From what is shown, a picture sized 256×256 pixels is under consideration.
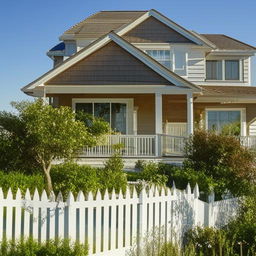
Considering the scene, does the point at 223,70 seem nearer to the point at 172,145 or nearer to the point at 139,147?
the point at 172,145

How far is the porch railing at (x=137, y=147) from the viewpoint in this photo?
1947 cm

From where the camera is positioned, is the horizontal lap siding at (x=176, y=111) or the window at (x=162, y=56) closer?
the window at (x=162, y=56)

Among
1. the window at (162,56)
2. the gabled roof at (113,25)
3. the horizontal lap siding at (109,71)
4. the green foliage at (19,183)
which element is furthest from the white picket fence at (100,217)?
the gabled roof at (113,25)

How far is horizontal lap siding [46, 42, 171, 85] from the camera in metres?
19.9

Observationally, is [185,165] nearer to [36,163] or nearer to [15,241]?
[36,163]

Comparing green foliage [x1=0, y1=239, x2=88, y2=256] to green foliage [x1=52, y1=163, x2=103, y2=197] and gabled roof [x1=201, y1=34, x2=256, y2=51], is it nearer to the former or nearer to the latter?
green foliage [x1=52, y1=163, x2=103, y2=197]

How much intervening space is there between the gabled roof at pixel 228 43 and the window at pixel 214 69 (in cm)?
95

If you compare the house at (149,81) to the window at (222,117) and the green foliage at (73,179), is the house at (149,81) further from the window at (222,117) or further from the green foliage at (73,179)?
the green foliage at (73,179)

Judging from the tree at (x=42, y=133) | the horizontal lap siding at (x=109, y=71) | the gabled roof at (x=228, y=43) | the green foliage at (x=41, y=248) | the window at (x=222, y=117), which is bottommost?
the green foliage at (x=41, y=248)

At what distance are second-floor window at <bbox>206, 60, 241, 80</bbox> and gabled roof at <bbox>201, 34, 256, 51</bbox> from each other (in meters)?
0.91

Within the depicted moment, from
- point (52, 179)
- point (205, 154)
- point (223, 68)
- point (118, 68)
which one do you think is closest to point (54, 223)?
point (52, 179)

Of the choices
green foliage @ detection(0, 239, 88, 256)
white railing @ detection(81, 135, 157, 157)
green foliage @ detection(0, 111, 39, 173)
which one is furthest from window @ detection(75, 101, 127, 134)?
green foliage @ detection(0, 239, 88, 256)

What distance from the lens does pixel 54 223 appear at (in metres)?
7.23

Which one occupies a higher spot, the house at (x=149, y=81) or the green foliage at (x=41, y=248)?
the house at (x=149, y=81)
